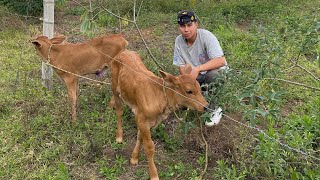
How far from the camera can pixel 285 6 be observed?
9953 millimetres

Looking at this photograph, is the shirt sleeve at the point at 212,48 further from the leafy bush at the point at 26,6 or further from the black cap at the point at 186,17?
the leafy bush at the point at 26,6

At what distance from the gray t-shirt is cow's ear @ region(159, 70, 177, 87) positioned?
115 centimetres

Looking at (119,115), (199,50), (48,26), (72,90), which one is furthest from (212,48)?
(48,26)

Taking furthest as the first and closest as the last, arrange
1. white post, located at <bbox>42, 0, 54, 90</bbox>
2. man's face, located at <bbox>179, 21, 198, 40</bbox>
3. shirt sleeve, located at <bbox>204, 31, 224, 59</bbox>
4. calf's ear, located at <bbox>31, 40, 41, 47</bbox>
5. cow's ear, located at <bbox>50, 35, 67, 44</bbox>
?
white post, located at <bbox>42, 0, 54, 90</bbox>, cow's ear, located at <bbox>50, 35, 67, 44</bbox>, calf's ear, located at <bbox>31, 40, 41, 47</bbox>, shirt sleeve, located at <bbox>204, 31, 224, 59</bbox>, man's face, located at <bbox>179, 21, 198, 40</bbox>

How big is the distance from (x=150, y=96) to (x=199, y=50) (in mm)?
1252

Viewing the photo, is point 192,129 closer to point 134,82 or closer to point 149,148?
point 149,148

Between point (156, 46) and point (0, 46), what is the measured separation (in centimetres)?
327

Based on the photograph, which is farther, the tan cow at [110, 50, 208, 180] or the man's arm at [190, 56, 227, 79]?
the man's arm at [190, 56, 227, 79]

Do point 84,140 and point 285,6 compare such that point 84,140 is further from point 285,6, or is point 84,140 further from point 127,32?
point 285,6

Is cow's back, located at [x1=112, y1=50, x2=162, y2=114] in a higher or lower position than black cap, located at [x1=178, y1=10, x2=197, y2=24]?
lower

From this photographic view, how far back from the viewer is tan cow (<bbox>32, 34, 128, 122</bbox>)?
17.3 ft

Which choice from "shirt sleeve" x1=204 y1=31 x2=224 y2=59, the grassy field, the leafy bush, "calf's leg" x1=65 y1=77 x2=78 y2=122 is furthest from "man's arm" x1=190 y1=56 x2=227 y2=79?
the leafy bush

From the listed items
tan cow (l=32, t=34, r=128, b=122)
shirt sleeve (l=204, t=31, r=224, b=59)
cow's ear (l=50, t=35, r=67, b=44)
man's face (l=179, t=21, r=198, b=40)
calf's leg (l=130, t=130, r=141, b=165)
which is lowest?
calf's leg (l=130, t=130, r=141, b=165)

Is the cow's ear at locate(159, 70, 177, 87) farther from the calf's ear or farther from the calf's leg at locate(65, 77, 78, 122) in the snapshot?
the calf's ear
